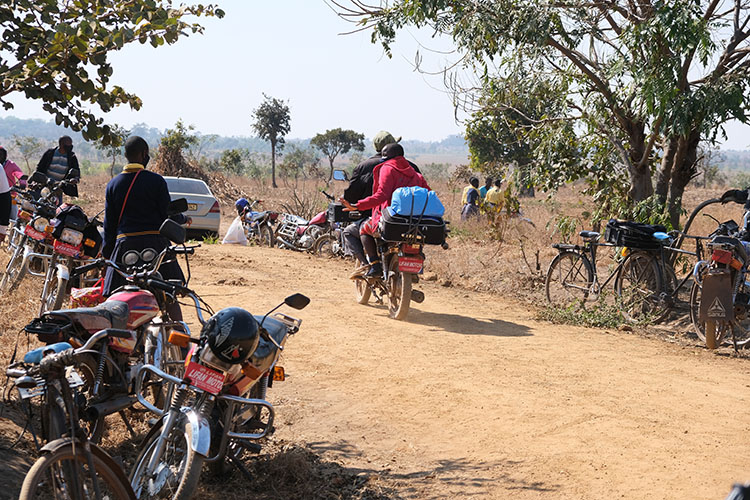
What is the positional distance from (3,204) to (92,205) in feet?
71.6

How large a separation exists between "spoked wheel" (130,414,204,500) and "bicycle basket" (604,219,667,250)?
700 centimetres

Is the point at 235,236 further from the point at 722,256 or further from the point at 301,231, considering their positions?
the point at 722,256

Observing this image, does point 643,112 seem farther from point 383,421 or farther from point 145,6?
point 145,6

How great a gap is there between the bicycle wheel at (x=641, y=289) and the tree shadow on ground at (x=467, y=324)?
1.50 m

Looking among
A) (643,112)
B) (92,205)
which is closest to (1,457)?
(643,112)

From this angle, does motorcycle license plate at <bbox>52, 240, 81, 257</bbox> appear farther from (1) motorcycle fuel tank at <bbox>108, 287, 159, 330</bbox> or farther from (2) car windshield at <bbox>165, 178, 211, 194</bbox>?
(2) car windshield at <bbox>165, 178, 211, 194</bbox>

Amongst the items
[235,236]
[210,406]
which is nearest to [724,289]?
[210,406]

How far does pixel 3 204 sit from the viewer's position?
7.99 metres

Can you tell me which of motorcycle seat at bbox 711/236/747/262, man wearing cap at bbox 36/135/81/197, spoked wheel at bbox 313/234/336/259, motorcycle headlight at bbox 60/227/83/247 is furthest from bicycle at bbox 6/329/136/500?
spoked wheel at bbox 313/234/336/259

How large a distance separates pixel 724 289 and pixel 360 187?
179 inches

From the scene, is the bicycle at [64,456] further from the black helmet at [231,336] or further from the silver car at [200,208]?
the silver car at [200,208]

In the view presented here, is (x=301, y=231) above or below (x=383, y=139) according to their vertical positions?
below

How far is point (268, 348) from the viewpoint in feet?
14.7

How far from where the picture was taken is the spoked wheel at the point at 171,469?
368cm
